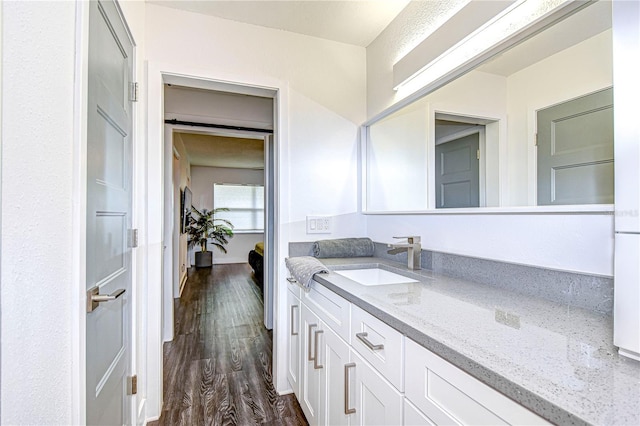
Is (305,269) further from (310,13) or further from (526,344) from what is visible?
(310,13)

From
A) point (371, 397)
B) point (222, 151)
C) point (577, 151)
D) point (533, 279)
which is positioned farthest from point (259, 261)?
point (577, 151)

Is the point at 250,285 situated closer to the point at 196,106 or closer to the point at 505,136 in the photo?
the point at 196,106

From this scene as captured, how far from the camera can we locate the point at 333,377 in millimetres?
1367

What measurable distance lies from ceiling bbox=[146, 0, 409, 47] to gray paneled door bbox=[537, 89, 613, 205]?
121cm

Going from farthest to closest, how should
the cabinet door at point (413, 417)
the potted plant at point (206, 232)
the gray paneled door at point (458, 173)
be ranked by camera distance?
the potted plant at point (206, 232)
the gray paneled door at point (458, 173)
the cabinet door at point (413, 417)

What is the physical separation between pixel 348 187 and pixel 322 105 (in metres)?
0.60

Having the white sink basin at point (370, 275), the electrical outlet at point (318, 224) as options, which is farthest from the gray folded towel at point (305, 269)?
the electrical outlet at point (318, 224)

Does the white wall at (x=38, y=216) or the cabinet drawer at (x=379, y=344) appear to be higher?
the white wall at (x=38, y=216)

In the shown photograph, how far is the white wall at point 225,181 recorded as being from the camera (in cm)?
758

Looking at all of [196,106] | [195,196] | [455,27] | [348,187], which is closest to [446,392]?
[455,27]

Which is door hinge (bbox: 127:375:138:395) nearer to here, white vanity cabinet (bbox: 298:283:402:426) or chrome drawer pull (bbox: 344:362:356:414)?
white vanity cabinet (bbox: 298:283:402:426)

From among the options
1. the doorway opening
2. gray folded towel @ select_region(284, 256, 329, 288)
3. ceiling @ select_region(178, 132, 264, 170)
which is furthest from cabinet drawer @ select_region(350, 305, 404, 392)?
ceiling @ select_region(178, 132, 264, 170)

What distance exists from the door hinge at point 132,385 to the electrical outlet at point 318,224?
1.24m

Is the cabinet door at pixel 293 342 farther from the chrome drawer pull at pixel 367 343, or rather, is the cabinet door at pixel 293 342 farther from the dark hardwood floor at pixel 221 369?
the chrome drawer pull at pixel 367 343
